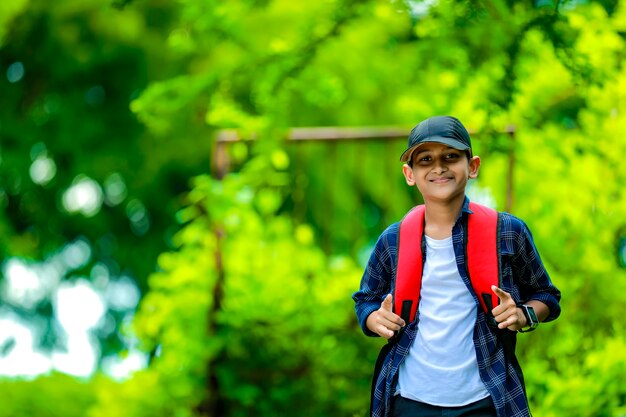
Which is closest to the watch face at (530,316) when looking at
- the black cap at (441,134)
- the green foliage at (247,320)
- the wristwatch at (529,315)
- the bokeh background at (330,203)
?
the wristwatch at (529,315)

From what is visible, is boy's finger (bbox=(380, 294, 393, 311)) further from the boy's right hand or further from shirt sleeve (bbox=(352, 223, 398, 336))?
shirt sleeve (bbox=(352, 223, 398, 336))

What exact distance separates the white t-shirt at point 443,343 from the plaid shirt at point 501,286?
22mm

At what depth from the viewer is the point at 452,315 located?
3.01m

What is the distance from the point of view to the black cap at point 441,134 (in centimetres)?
300

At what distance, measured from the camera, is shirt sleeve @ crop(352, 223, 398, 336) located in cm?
315

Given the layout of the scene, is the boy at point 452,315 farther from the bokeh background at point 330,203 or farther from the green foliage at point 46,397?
the green foliage at point 46,397

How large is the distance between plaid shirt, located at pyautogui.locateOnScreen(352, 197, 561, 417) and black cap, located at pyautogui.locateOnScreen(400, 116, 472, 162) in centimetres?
19

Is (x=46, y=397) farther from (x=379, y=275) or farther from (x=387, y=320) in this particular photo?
(x=387, y=320)

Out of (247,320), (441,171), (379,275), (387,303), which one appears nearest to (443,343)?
(387,303)

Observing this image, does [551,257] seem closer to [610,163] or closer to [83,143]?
[610,163]

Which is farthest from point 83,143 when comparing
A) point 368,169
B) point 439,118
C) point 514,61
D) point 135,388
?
point 439,118

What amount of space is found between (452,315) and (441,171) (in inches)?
15.7

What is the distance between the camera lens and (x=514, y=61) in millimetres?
4363

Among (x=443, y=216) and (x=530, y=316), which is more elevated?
(x=443, y=216)
